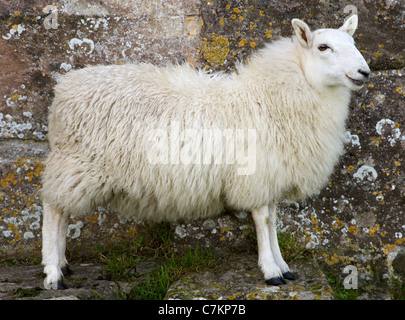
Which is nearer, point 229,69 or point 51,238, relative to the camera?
point 51,238

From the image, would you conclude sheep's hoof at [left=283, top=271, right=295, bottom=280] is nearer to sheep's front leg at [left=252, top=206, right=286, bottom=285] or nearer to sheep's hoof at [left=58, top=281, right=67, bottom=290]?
sheep's front leg at [left=252, top=206, right=286, bottom=285]

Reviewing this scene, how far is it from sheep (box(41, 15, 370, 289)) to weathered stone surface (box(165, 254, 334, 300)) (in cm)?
12

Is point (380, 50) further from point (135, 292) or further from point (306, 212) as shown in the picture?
point (135, 292)

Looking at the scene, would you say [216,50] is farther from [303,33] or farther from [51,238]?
[51,238]

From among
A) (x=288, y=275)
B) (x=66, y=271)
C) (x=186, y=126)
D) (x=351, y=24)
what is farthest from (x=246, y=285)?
(x=351, y=24)

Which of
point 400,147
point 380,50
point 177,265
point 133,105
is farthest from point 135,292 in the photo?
point 380,50

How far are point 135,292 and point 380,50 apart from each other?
9.53 ft

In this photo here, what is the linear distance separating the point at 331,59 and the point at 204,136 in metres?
1.07

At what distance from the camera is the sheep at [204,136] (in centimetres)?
363

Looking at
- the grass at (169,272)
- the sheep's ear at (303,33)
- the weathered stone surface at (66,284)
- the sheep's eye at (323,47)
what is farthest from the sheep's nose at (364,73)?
the weathered stone surface at (66,284)

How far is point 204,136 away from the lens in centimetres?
361

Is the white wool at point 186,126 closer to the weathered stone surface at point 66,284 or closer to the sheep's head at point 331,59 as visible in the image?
the sheep's head at point 331,59

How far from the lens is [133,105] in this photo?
12.1 ft

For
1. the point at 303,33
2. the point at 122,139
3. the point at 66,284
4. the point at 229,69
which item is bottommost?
the point at 66,284
